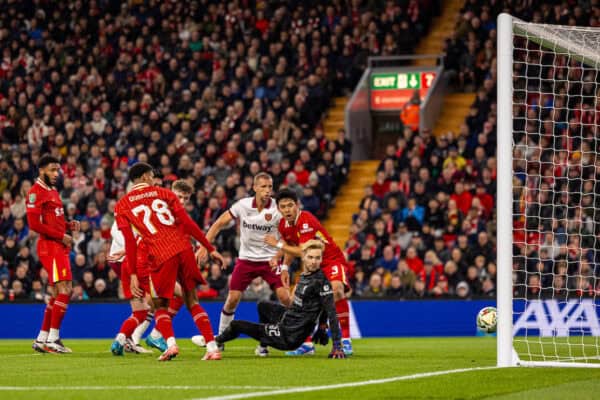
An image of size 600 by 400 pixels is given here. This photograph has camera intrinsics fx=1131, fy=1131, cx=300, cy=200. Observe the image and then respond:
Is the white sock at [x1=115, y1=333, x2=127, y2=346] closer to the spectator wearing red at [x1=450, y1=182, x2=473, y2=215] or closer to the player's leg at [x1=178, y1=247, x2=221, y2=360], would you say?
the player's leg at [x1=178, y1=247, x2=221, y2=360]

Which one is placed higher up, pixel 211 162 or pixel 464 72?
pixel 464 72

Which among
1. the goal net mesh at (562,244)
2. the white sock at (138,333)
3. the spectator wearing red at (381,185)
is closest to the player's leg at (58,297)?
the white sock at (138,333)

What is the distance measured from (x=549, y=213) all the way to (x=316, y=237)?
26.9 ft

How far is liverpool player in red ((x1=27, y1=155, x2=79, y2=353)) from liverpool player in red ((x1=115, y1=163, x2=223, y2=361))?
2.49m

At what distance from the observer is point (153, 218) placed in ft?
36.1

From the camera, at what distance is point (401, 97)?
2645 cm

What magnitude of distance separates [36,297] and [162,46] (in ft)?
32.0

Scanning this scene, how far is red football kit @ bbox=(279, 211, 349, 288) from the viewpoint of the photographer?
1212 centimetres

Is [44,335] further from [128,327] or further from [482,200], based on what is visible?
[482,200]

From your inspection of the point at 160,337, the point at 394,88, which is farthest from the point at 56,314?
the point at 394,88

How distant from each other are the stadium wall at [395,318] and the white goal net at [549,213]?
35mm

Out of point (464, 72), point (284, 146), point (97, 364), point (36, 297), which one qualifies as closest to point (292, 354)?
point (97, 364)

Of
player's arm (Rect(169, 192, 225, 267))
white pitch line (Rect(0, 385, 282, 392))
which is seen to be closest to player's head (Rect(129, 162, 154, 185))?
player's arm (Rect(169, 192, 225, 267))

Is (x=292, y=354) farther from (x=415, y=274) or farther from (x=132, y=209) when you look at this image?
(x=415, y=274)
